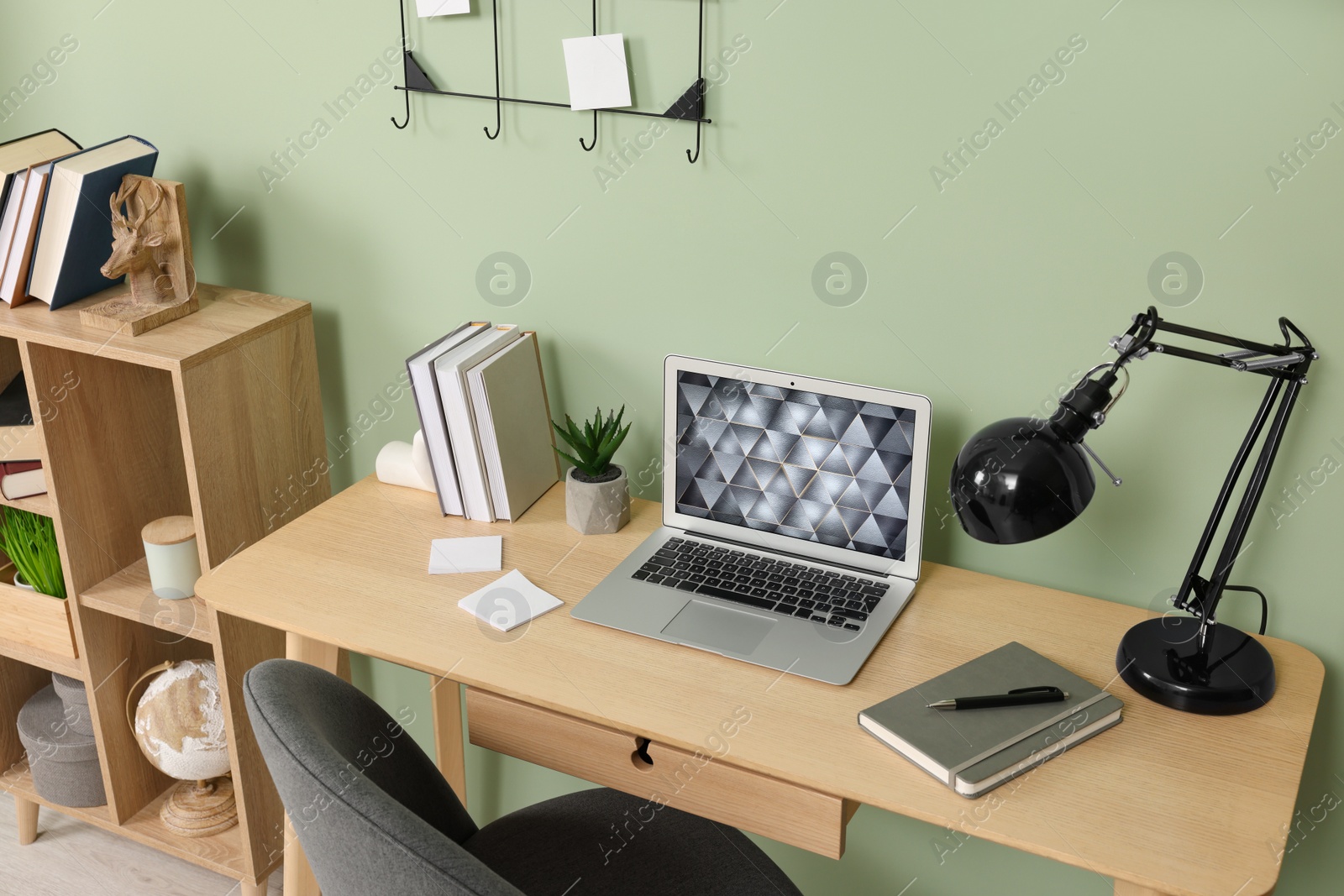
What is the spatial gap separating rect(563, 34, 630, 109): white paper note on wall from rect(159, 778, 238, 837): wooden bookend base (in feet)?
4.59

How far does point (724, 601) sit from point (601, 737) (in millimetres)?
248

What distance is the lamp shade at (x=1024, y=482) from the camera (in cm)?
121

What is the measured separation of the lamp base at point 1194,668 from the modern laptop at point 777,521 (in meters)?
0.28

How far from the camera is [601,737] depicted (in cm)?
131

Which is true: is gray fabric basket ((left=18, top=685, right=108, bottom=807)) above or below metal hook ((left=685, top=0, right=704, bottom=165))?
below

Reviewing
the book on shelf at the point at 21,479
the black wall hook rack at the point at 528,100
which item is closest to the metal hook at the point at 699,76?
the black wall hook rack at the point at 528,100

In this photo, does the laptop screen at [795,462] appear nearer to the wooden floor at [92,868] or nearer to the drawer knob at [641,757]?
the drawer knob at [641,757]

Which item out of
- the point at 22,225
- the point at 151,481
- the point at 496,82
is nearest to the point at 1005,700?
the point at 496,82

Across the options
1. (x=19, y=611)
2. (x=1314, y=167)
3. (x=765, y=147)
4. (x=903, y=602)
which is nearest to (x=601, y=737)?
(x=903, y=602)

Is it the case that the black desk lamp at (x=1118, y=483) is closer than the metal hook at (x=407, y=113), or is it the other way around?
the black desk lamp at (x=1118, y=483)

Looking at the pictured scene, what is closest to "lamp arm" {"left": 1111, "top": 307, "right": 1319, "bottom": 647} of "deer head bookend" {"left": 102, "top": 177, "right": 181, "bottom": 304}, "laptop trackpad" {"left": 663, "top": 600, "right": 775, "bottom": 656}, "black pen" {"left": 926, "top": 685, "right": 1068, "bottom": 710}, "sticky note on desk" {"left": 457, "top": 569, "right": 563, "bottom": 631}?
"black pen" {"left": 926, "top": 685, "right": 1068, "bottom": 710}

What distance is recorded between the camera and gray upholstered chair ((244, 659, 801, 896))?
90cm

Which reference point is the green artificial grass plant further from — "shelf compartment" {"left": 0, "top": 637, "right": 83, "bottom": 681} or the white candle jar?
"shelf compartment" {"left": 0, "top": 637, "right": 83, "bottom": 681}

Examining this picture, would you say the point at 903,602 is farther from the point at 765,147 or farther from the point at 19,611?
the point at 19,611
